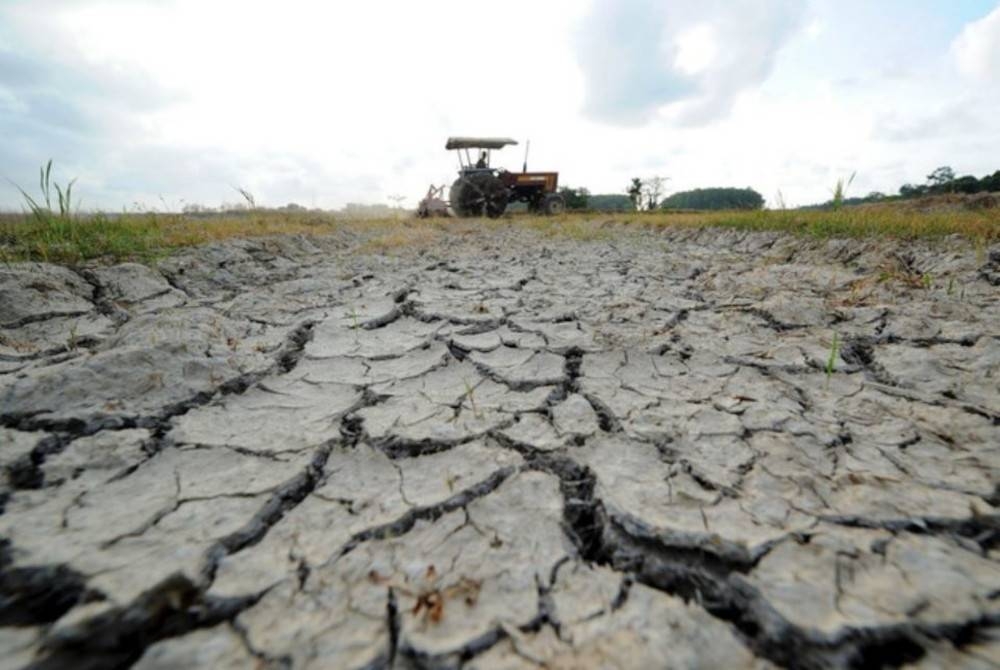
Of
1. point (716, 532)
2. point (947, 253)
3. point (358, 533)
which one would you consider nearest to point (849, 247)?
point (947, 253)

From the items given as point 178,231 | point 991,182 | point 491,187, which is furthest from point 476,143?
point 991,182

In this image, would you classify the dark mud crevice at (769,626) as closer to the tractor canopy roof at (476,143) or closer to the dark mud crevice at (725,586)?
the dark mud crevice at (725,586)

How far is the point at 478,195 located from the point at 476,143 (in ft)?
4.31

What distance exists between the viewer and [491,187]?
10203mm

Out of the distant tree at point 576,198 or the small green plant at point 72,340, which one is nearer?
the small green plant at point 72,340

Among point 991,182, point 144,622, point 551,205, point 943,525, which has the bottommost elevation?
point 144,622

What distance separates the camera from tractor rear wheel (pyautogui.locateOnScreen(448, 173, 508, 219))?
397 inches

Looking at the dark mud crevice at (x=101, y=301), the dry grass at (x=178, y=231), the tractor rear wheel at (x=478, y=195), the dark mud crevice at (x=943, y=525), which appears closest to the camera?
the dark mud crevice at (x=943, y=525)

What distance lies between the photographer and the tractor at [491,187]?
10.1 m

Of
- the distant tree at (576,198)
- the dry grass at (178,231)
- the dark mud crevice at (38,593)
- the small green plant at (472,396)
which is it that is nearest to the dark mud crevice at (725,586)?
the small green plant at (472,396)

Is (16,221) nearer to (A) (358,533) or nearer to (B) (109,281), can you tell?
(B) (109,281)

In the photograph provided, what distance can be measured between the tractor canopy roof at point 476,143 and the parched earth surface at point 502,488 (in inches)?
356

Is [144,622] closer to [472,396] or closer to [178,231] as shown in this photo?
[472,396]

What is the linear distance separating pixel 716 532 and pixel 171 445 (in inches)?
52.9
